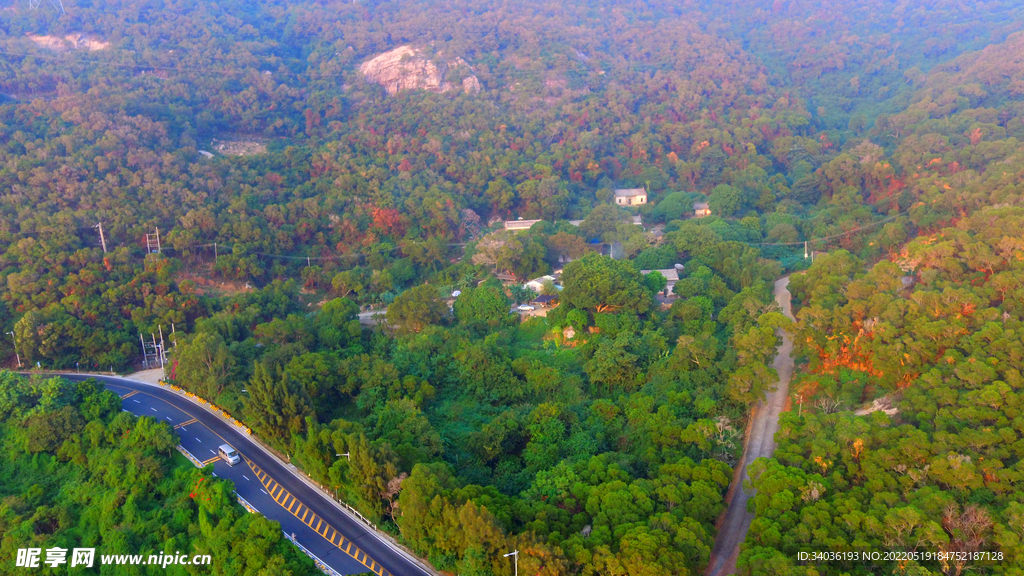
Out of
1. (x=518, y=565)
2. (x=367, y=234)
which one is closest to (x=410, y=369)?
(x=518, y=565)

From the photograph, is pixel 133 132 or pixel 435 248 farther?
pixel 133 132

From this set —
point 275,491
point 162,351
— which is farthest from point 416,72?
point 275,491

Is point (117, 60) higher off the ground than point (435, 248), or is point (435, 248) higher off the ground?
point (117, 60)

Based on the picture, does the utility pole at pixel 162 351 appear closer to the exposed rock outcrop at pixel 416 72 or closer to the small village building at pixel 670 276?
the small village building at pixel 670 276

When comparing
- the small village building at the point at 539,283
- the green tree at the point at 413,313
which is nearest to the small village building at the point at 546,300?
the small village building at the point at 539,283

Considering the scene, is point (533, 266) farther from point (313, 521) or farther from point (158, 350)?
point (313, 521)

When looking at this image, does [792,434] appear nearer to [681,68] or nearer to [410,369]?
[410,369]

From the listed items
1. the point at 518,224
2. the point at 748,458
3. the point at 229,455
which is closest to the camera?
the point at 748,458

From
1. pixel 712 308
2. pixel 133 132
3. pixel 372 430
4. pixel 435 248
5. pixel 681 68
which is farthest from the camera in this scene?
pixel 681 68
